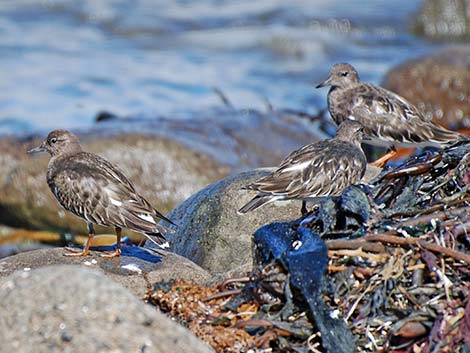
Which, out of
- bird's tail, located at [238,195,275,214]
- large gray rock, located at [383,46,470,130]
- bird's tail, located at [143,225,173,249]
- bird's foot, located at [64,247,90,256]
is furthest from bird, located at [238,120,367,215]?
large gray rock, located at [383,46,470,130]

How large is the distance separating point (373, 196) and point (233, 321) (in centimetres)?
96

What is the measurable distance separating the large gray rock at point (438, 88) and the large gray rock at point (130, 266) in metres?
6.04


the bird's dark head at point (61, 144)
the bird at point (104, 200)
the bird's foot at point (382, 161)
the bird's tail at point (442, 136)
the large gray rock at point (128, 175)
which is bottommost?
the large gray rock at point (128, 175)

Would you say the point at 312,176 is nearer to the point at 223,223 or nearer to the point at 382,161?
the point at 223,223

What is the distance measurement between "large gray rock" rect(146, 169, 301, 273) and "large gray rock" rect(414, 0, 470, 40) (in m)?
9.83

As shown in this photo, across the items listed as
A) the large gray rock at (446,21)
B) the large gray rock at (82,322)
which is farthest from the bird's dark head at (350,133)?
the large gray rock at (446,21)

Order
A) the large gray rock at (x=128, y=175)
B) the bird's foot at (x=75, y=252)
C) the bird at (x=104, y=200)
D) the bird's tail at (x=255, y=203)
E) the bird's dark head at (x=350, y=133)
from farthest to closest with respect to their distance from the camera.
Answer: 1. the large gray rock at (x=128, y=175)
2. the bird's dark head at (x=350, y=133)
3. the bird's tail at (x=255, y=203)
4. the bird at (x=104, y=200)
5. the bird's foot at (x=75, y=252)

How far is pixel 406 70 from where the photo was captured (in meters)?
9.94

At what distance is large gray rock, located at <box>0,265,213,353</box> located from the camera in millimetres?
2629

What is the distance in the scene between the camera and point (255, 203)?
4609 mm

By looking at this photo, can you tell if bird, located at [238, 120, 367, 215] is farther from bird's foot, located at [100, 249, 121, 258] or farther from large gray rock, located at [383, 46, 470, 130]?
large gray rock, located at [383, 46, 470, 130]

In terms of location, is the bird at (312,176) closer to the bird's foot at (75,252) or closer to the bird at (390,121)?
the bird's foot at (75,252)

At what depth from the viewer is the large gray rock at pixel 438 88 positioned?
9.76 metres

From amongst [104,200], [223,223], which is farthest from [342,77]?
[104,200]
